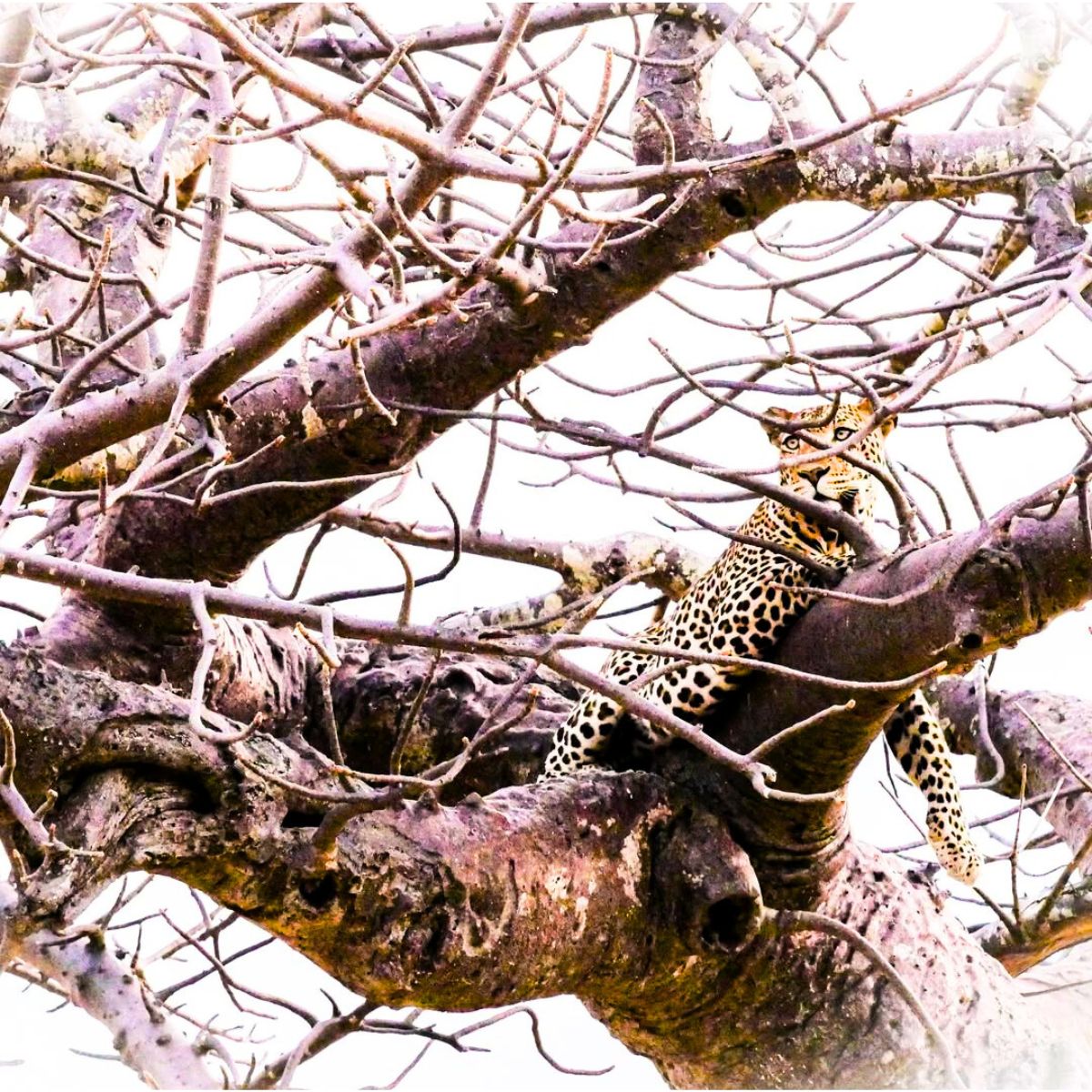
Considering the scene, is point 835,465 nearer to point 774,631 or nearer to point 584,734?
point 774,631

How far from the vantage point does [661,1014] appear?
2779 mm

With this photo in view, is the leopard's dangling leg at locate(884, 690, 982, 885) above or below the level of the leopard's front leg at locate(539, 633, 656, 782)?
below

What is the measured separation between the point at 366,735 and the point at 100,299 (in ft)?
4.60

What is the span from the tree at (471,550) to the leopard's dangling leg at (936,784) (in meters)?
0.09

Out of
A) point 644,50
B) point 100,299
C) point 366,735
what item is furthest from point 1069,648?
point 100,299

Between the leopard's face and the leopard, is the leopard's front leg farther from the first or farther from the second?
the leopard's face

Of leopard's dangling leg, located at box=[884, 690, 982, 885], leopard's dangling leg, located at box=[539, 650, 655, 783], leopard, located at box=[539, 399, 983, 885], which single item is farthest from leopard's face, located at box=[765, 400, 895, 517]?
leopard's dangling leg, located at box=[539, 650, 655, 783]

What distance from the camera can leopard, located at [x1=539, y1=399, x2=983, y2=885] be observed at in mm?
2859

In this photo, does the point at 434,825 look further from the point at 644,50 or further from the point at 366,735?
the point at 644,50

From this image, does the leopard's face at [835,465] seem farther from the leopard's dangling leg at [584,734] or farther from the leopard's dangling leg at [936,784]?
the leopard's dangling leg at [584,734]

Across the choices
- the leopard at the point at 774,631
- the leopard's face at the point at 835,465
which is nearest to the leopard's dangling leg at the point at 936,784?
the leopard at the point at 774,631

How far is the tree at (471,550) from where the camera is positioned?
189 cm

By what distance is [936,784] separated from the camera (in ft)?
10.3

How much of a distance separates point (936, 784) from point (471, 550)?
118cm
